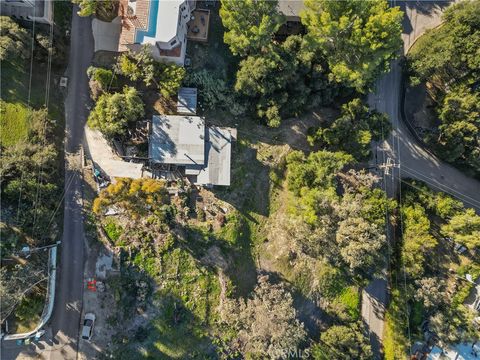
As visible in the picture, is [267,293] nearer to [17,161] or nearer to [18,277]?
[18,277]

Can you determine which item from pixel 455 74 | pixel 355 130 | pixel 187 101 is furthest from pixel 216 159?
pixel 455 74

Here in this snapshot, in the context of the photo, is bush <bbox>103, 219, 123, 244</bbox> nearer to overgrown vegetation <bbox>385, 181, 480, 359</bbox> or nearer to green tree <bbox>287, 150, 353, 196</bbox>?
green tree <bbox>287, 150, 353, 196</bbox>

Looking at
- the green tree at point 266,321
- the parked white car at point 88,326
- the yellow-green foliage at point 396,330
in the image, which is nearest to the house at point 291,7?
the green tree at point 266,321

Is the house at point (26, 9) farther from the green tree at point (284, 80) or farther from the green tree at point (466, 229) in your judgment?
the green tree at point (466, 229)

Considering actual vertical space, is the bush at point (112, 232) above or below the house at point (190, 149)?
below

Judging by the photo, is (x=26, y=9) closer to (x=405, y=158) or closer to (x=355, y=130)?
(x=355, y=130)
